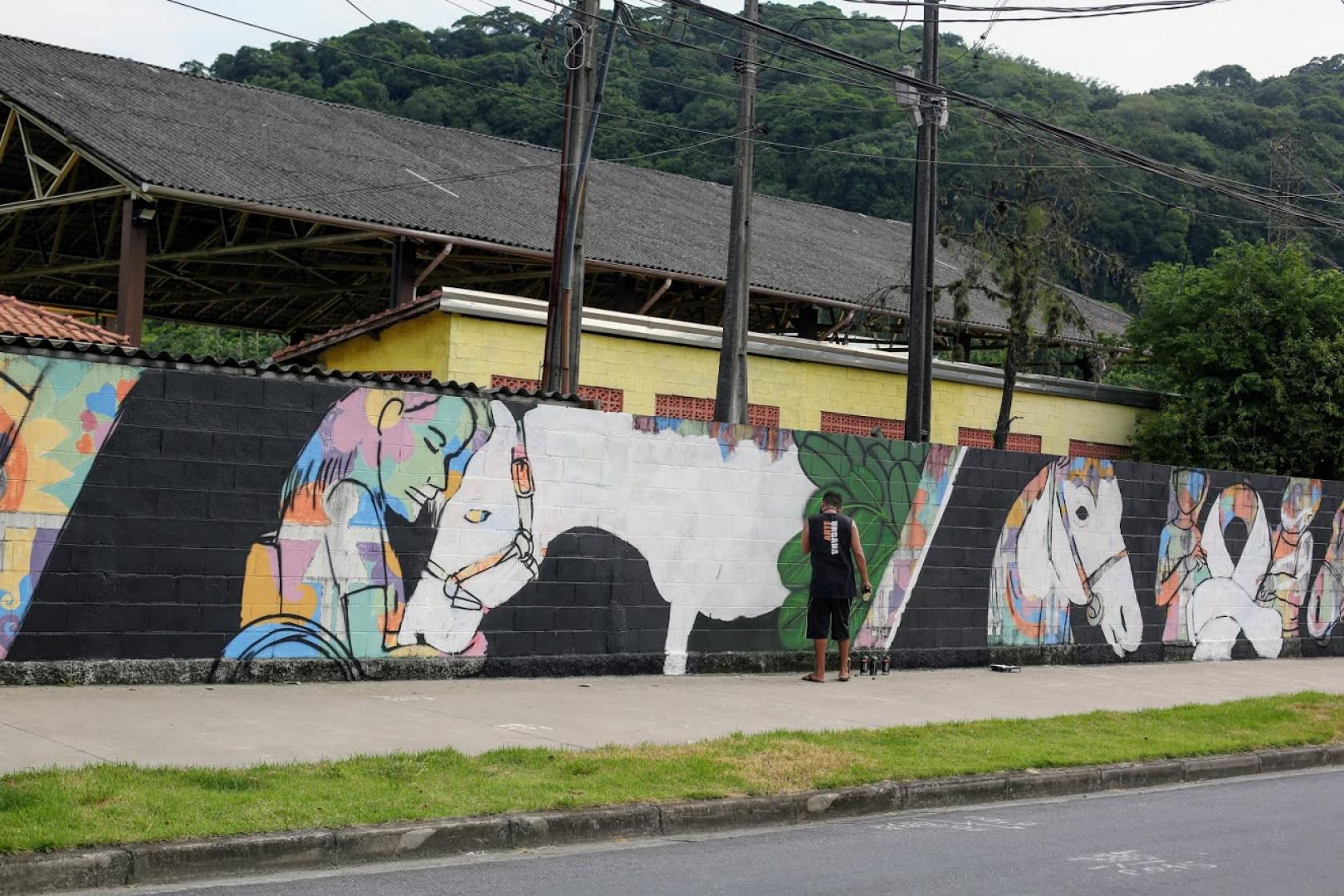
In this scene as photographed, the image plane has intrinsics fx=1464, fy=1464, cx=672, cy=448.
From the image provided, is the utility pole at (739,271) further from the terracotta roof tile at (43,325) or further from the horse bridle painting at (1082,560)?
the terracotta roof tile at (43,325)

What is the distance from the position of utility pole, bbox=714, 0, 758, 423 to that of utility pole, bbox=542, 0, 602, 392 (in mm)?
2443

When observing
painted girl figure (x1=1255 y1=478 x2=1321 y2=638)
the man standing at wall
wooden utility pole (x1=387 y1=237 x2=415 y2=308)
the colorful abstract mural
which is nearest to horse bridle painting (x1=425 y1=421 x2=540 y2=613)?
the man standing at wall

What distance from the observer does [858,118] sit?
3834 centimetres

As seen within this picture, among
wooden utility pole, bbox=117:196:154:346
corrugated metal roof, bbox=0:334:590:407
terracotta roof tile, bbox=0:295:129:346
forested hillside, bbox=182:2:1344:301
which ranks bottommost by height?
corrugated metal roof, bbox=0:334:590:407

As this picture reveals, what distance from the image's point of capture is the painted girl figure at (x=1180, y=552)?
1678 cm

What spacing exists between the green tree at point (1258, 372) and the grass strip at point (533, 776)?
12910 millimetres

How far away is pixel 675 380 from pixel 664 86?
17.5 meters

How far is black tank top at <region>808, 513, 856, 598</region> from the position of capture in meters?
12.6

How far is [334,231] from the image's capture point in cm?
2569

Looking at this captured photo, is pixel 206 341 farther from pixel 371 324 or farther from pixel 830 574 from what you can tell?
pixel 830 574

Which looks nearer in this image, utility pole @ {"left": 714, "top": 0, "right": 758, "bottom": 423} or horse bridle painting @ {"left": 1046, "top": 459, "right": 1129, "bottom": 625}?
horse bridle painting @ {"left": 1046, "top": 459, "right": 1129, "bottom": 625}

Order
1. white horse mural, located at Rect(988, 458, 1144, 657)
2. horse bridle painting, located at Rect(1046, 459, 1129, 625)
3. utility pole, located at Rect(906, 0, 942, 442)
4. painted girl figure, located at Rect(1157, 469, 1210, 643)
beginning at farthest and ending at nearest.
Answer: utility pole, located at Rect(906, 0, 942, 442) < painted girl figure, located at Rect(1157, 469, 1210, 643) < horse bridle painting, located at Rect(1046, 459, 1129, 625) < white horse mural, located at Rect(988, 458, 1144, 657)

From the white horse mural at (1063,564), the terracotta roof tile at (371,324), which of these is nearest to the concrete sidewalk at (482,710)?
the white horse mural at (1063,564)

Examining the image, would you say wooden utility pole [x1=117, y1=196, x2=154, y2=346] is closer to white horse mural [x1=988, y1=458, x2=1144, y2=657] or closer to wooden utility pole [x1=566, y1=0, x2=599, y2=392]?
wooden utility pole [x1=566, y1=0, x2=599, y2=392]
